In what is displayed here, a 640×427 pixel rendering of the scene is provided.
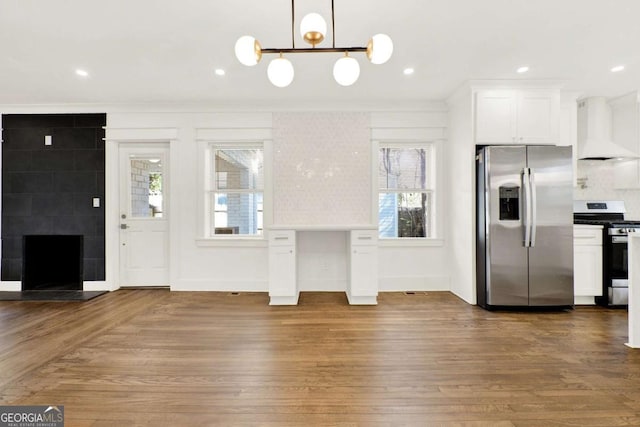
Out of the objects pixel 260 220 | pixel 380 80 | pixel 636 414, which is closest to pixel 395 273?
pixel 260 220

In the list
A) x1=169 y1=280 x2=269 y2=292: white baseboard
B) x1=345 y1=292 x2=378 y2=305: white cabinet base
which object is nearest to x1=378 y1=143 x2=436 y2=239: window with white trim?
x1=345 y1=292 x2=378 y2=305: white cabinet base

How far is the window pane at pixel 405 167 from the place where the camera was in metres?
4.66

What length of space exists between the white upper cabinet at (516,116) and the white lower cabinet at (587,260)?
3.80 ft

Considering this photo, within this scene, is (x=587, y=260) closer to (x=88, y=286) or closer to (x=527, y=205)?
(x=527, y=205)

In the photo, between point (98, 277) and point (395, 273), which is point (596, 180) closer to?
point (395, 273)

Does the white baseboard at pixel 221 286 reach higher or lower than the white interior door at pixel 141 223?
lower

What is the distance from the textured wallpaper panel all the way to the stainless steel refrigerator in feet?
5.21

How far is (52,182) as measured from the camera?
4523mm

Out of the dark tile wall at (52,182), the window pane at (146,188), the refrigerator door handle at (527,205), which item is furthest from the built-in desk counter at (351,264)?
the dark tile wall at (52,182)

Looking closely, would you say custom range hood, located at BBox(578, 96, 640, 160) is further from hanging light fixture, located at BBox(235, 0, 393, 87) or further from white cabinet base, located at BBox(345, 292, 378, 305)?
hanging light fixture, located at BBox(235, 0, 393, 87)

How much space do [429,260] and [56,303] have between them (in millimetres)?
4881

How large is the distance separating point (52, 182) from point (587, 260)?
711 cm

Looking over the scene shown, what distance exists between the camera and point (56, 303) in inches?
154

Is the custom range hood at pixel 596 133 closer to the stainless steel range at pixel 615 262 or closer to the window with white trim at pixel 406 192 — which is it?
the stainless steel range at pixel 615 262
